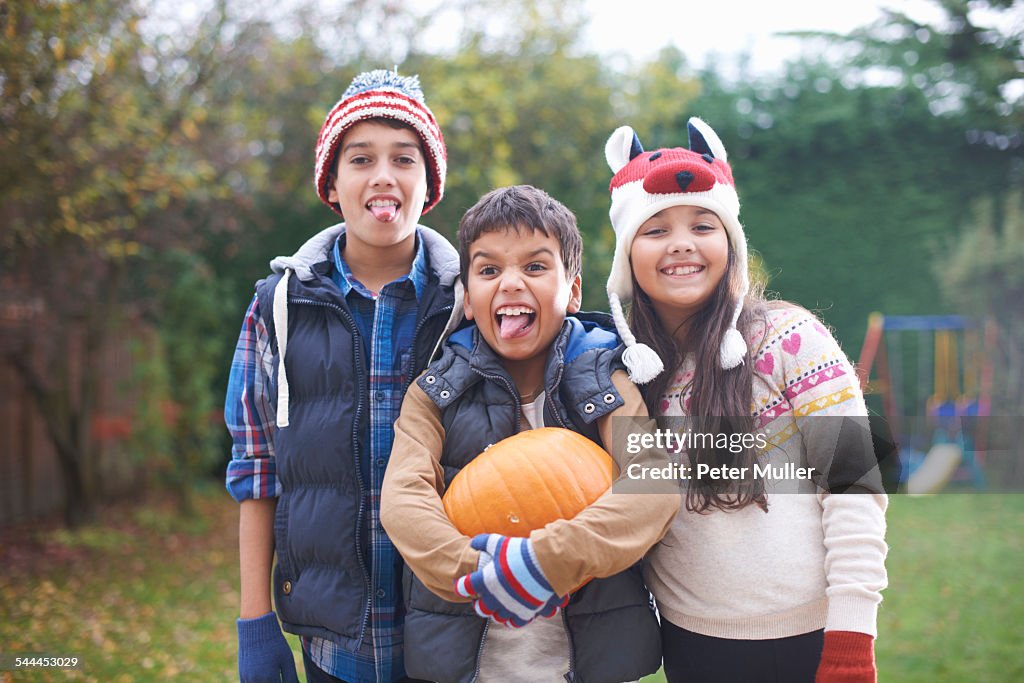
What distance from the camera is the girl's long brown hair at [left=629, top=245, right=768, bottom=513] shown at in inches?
89.2

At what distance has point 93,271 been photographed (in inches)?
312

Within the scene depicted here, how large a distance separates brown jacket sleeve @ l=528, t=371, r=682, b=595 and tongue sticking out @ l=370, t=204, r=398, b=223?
39.0 inches

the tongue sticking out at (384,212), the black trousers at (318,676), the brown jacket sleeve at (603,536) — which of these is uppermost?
the tongue sticking out at (384,212)

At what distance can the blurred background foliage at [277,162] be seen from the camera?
655 centimetres

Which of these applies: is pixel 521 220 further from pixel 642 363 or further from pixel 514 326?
pixel 642 363

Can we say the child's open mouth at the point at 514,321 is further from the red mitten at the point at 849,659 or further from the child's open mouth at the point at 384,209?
the red mitten at the point at 849,659

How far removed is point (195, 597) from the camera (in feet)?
22.7

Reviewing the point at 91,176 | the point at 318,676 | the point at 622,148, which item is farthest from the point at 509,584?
the point at 91,176

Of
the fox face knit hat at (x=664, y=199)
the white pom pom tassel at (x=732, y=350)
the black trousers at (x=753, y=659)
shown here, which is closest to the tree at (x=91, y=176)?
the fox face knit hat at (x=664, y=199)

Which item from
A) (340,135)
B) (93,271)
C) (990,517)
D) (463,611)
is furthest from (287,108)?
(990,517)

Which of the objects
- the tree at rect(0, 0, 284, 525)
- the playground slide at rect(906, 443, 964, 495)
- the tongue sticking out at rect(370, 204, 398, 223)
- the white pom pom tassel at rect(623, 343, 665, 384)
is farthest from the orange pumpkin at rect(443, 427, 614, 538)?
the playground slide at rect(906, 443, 964, 495)

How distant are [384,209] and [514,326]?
559 millimetres

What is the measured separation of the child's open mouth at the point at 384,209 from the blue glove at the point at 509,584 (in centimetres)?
104

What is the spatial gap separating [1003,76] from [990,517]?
190 inches
